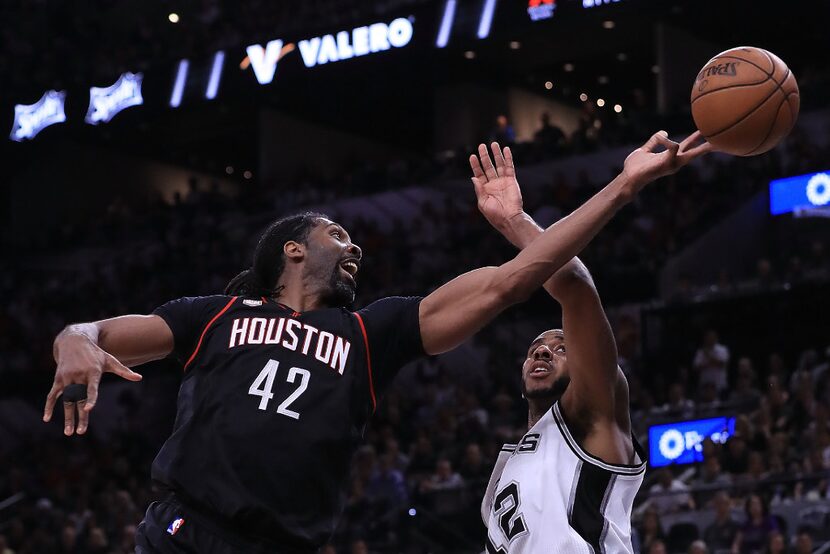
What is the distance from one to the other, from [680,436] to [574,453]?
313 inches

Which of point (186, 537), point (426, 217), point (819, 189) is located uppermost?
point (426, 217)

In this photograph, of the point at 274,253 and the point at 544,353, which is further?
the point at 544,353

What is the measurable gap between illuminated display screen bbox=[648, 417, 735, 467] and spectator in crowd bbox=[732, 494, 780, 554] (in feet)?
6.18

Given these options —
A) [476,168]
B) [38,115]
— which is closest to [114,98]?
[38,115]

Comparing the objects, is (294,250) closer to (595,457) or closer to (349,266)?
(349,266)

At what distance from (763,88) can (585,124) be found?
57.0 ft

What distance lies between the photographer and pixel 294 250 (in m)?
3.94

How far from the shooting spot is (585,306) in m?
4.38

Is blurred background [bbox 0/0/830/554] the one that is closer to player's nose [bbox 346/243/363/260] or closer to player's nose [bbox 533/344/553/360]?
player's nose [bbox 533/344/553/360]

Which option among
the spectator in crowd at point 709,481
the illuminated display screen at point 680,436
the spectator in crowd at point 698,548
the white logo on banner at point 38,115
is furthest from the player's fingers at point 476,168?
the white logo on banner at point 38,115

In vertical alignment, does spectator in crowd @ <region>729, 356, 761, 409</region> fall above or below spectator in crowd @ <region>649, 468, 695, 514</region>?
above

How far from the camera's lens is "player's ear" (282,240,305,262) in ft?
12.9

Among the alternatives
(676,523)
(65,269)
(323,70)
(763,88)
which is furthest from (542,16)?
(763,88)

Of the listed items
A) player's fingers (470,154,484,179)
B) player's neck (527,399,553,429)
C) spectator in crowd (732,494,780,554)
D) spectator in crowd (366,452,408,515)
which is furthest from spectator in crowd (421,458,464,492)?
player's fingers (470,154,484,179)
